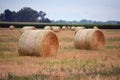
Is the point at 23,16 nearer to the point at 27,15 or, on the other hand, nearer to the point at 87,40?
the point at 27,15

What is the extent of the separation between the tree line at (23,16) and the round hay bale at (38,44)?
108886mm

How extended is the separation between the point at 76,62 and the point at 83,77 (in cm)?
369

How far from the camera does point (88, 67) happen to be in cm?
1298

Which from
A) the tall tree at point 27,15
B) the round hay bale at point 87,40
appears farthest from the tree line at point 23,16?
the round hay bale at point 87,40

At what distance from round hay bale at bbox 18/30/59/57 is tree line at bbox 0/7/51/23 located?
109 metres

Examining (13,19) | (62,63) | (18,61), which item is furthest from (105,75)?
(13,19)

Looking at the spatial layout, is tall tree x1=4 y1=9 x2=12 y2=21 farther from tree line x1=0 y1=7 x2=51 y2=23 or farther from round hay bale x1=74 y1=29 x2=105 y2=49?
round hay bale x1=74 y1=29 x2=105 y2=49

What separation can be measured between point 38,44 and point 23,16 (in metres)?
117

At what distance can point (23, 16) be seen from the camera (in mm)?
132875

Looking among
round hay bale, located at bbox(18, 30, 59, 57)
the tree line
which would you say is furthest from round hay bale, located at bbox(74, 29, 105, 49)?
the tree line

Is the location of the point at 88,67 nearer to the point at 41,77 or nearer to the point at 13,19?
the point at 41,77

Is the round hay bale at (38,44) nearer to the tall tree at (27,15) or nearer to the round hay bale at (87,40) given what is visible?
the round hay bale at (87,40)

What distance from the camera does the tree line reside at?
415 ft

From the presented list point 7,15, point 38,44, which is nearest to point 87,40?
point 38,44
